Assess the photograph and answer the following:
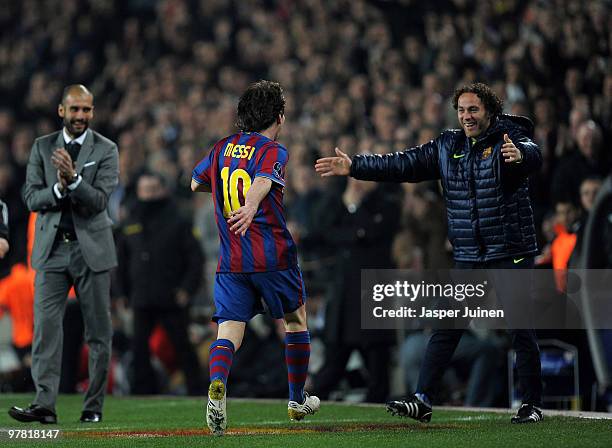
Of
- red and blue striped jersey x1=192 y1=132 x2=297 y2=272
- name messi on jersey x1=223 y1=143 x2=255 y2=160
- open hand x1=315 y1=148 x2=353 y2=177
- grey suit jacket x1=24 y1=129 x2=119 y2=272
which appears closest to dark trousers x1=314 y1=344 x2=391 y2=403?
grey suit jacket x1=24 y1=129 x2=119 y2=272

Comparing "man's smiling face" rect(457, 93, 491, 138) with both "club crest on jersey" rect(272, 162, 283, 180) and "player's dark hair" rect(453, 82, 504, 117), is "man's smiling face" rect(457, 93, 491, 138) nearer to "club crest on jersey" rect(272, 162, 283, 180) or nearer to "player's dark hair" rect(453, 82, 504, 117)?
"player's dark hair" rect(453, 82, 504, 117)

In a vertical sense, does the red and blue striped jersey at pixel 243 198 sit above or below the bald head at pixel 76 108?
below

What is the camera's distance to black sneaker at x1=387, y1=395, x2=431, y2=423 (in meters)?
7.41

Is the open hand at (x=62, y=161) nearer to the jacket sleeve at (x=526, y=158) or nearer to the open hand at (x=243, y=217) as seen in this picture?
the open hand at (x=243, y=217)

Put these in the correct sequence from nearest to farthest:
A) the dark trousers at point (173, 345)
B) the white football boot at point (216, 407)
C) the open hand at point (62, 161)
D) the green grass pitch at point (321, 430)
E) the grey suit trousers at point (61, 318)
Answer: the green grass pitch at point (321, 430)
the white football boot at point (216, 407)
the open hand at point (62, 161)
the grey suit trousers at point (61, 318)
the dark trousers at point (173, 345)

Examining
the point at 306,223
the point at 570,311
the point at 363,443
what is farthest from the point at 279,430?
the point at 306,223

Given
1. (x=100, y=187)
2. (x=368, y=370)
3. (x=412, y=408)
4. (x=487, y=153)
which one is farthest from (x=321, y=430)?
(x=368, y=370)

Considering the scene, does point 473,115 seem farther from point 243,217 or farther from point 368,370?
point 368,370

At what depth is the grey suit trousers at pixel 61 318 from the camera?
853 centimetres

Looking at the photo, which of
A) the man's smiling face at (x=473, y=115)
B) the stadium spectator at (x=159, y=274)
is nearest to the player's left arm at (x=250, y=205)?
the man's smiling face at (x=473, y=115)

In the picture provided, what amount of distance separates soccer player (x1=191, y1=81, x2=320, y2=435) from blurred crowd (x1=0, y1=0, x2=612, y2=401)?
12.3 ft

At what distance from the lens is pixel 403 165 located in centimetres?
790

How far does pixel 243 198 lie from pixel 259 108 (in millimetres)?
592

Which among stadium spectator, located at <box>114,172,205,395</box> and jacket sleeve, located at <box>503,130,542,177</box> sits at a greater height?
jacket sleeve, located at <box>503,130,542,177</box>
